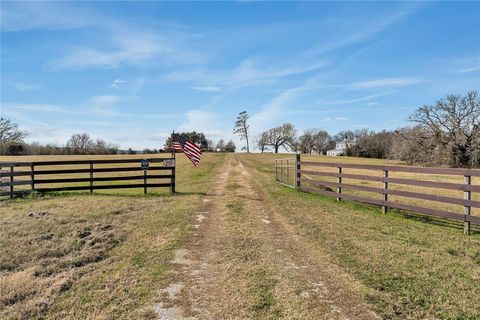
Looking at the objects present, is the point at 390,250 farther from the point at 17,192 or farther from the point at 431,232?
the point at 17,192

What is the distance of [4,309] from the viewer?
3.65 meters

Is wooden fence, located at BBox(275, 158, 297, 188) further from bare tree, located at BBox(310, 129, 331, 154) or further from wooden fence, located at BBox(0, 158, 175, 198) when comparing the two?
bare tree, located at BBox(310, 129, 331, 154)

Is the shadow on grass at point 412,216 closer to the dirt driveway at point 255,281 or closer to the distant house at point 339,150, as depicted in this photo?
the dirt driveway at point 255,281

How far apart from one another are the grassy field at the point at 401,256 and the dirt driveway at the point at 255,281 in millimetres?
355

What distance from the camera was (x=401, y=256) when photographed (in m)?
5.38

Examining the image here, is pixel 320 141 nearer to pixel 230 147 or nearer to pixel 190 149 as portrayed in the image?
pixel 230 147

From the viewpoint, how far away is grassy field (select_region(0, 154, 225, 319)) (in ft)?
12.2

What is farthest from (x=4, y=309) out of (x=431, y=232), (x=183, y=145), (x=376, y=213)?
(x=183, y=145)

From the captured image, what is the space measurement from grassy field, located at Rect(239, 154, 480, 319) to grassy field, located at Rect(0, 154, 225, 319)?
279cm

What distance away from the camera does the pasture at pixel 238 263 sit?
3.68 m

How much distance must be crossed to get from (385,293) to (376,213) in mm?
5591

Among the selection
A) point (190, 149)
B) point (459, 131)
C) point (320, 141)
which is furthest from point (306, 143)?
point (190, 149)

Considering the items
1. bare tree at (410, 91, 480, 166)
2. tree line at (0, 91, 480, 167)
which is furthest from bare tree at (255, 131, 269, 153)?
bare tree at (410, 91, 480, 166)

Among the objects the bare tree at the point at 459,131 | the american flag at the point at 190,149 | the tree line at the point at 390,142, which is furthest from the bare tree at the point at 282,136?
the american flag at the point at 190,149
